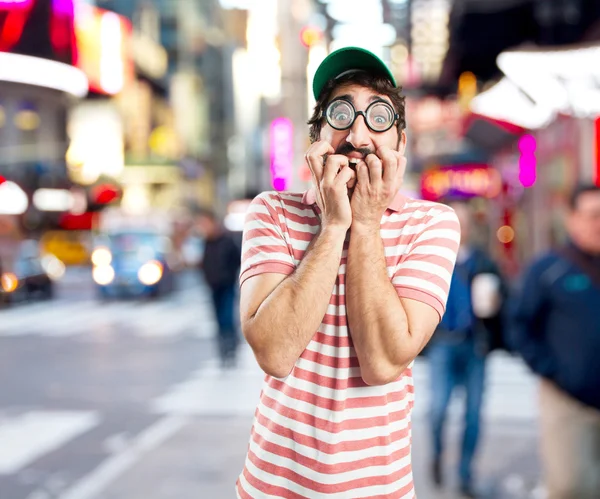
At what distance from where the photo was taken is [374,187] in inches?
88.9

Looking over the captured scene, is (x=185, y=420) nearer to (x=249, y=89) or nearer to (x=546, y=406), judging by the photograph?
(x=546, y=406)

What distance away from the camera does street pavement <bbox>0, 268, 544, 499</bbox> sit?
6.62 m

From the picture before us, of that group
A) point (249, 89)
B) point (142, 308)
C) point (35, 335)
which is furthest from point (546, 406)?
point (249, 89)

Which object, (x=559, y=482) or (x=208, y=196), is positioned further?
(x=208, y=196)

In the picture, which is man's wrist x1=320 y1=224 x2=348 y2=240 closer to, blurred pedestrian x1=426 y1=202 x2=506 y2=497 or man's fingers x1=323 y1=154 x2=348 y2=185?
man's fingers x1=323 y1=154 x2=348 y2=185

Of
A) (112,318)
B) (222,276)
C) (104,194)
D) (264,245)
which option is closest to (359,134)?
(264,245)

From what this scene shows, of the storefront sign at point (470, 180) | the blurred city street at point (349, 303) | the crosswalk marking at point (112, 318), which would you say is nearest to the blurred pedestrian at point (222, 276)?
the blurred city street at point (349, 303)

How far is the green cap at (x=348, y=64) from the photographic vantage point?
2.36m

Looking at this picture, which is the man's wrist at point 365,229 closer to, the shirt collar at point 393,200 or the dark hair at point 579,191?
the shirt collar at point 393,200

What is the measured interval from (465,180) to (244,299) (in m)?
24.9

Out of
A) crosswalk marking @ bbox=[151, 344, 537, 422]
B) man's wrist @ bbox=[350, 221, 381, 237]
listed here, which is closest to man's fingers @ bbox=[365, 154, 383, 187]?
man's wrist @ bbox=[350, 221, 381, 237]

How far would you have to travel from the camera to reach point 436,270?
239 centimetres

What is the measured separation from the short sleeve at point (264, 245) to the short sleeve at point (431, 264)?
29cm

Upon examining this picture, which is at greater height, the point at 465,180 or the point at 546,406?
the point at 465,180
